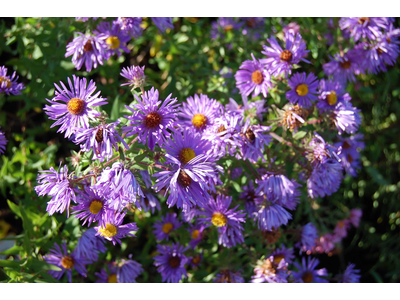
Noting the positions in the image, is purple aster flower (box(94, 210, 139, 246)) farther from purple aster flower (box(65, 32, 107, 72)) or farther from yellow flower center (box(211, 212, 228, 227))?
purple aster flower (box(65, 32, 107, 72))

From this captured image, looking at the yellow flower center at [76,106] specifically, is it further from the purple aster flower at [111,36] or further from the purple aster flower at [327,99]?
the purple aster flower at [327,99]

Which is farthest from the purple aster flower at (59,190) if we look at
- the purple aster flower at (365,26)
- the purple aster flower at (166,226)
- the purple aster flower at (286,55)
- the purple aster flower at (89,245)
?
the purple aster flower at (365,26)

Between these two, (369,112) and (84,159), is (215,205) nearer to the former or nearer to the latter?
(84,159)

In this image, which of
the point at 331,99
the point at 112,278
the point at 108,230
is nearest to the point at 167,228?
the point at 112,278

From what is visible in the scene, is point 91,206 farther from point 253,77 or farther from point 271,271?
point 253,77

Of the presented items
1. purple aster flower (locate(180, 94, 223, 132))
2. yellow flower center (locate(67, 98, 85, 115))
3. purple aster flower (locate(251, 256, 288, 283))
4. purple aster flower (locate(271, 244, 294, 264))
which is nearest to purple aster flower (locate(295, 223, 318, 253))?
purple aster flower (locate(271, 244, 294, 264))
